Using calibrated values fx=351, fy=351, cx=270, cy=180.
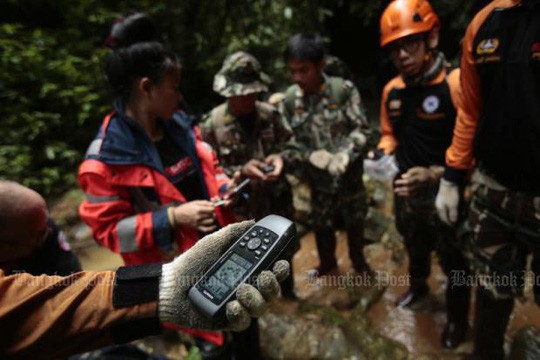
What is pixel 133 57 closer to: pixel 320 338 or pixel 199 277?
pixel 199 277

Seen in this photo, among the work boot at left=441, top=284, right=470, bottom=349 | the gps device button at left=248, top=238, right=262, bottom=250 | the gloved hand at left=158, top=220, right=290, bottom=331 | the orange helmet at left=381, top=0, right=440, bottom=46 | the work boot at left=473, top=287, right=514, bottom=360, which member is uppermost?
the orange helmet at left=381, top=0, right=440, bottom=46

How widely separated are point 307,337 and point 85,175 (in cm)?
205

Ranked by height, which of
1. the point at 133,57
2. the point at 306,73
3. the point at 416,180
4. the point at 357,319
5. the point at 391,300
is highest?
the point at 133,57

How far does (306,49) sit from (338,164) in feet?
A: 3.71

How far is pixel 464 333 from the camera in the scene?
2977 millimetres

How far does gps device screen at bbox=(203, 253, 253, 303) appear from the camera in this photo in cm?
122

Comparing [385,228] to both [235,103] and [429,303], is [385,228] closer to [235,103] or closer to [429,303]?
[429,303]

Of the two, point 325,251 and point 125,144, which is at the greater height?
point 125,144

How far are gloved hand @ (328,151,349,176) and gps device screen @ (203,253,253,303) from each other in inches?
89.0

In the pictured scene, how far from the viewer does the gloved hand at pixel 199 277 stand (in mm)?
1193

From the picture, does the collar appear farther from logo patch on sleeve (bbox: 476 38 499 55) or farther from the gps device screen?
logo patch on sleeve (bbox: 476 38 499 55)

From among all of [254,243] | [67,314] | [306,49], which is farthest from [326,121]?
[67,314]

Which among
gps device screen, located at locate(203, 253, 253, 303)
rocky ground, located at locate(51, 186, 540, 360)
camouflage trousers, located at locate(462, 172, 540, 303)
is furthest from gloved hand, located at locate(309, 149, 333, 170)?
gps device screen, located at locate(203, 253, 253, 303)

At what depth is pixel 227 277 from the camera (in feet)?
4.15
